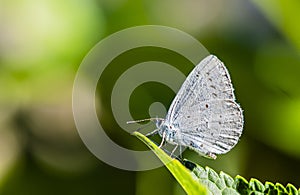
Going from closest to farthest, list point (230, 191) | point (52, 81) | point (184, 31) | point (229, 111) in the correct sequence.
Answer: point (230, 191), point (229, 111), point (52, 81), point (184, 31)

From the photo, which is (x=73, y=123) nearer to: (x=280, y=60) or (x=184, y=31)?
(x=184, y=31)

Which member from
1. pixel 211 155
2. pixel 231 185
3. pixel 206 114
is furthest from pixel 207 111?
pixel 231 185

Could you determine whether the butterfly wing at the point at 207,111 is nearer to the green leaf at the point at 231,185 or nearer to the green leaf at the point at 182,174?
the green leaf at the point at 231,185

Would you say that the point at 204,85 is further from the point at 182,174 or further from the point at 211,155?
the point at 182,174

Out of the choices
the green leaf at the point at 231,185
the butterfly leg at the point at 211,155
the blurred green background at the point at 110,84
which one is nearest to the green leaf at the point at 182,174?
the green leaf at the point at 231,185

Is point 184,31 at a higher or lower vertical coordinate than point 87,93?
higher

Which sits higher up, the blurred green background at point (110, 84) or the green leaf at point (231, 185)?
the blurred green background at point (110, 84)

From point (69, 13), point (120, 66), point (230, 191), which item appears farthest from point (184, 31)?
point (230, 191)
